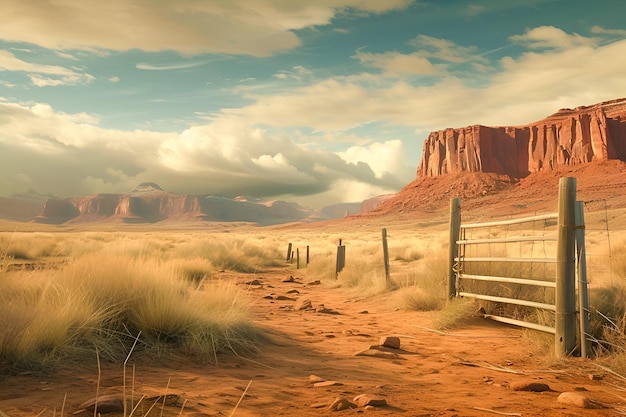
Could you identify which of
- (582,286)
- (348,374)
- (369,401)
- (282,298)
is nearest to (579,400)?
(369,401)

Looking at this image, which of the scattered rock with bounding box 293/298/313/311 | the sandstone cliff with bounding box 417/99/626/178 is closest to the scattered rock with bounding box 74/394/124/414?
the scattered rock with bounding box 293/298/313/311

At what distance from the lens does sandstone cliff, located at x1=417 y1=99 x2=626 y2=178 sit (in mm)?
100188

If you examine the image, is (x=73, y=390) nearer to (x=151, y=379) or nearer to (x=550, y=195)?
(x=151, y=379)

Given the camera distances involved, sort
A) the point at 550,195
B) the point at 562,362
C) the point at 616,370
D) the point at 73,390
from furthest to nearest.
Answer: the point at 550,195 → the point at 562,362 → the point at 616,370 → the point at 73,390

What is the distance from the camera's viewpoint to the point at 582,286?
218 inches

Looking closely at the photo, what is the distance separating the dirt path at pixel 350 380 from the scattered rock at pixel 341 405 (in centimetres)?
5

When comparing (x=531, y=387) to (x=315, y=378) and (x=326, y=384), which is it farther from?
(x=315, y=378)

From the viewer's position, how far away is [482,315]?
7711 millimetres

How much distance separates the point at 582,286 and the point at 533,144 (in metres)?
114

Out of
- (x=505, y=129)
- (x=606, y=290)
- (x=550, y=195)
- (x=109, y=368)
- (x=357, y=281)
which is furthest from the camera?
(x=505, y=129)

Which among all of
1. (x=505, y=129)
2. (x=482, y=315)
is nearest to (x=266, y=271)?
(x=482, y=315)

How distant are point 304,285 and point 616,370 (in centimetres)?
1016

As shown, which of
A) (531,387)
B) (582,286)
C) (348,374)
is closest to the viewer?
(531,387)

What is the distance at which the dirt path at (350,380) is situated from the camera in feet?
11.8
